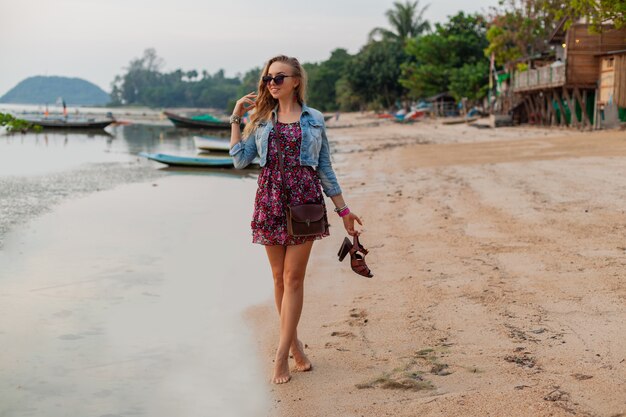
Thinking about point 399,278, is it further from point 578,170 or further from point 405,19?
point 405,19

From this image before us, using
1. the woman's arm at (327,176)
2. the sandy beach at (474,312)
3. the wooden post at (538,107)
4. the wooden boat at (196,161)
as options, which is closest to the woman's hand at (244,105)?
the woman's arm at (327,176)

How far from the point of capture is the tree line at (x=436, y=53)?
3322 cm

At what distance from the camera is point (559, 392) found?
332 centimetres

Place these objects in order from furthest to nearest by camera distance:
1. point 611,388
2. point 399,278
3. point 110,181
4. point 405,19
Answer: point 405,19
point 110,181
point 399,278
point 611,388

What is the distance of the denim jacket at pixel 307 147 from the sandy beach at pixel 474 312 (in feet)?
3.65

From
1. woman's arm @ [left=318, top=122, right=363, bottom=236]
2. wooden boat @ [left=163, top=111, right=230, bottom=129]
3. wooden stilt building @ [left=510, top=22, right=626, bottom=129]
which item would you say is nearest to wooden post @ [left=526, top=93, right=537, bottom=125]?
wooden stilt building @ [left=510, top=22, right=626, bottom=129]

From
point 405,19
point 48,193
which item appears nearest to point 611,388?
point 48,193

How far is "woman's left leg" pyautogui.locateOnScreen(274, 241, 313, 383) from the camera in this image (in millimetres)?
3805

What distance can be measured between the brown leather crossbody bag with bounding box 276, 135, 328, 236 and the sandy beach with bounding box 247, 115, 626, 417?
88 cm

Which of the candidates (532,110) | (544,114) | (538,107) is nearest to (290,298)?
(544,114)

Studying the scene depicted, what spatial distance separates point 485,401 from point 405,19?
60.7m

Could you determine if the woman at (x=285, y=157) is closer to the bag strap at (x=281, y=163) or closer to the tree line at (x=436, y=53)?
the bag strap at (x=281, y=163)

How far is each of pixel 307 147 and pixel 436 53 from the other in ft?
147

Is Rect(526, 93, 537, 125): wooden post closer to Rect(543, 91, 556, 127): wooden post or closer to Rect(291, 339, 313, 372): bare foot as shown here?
Rect(543, 91, 556, 127): wooden post
